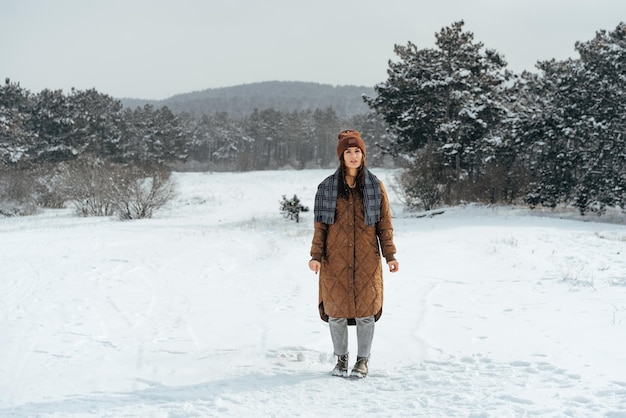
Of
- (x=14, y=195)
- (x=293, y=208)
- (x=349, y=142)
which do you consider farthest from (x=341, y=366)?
(x=14, y=195)

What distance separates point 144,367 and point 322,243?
205 cm

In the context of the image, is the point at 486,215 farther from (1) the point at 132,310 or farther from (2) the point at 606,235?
(1) the point at 132,310

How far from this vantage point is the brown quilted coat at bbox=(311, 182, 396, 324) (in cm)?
414

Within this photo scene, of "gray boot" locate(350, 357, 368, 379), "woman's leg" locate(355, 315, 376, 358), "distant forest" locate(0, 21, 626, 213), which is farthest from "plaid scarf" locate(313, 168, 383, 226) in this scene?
"distant forest" locate(0, 21, 626, 213)

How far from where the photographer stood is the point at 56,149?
4041 centimetres

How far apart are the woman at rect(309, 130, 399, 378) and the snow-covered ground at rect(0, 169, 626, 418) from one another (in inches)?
19.8

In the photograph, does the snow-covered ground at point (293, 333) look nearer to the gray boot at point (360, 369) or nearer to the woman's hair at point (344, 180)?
the gray boot at point (360, 369)

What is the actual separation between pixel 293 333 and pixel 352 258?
2032 millimetres

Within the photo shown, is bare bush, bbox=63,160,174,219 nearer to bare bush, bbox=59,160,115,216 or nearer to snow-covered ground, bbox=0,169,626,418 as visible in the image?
bare bush, bbox=59,160,115,216

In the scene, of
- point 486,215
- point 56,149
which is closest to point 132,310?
point 486,215

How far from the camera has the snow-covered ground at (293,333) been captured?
11.8 ft

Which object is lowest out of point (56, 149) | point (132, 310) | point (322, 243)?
point (132, 310)

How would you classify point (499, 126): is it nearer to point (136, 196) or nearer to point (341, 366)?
point (136, 196)

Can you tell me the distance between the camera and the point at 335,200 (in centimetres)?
414
